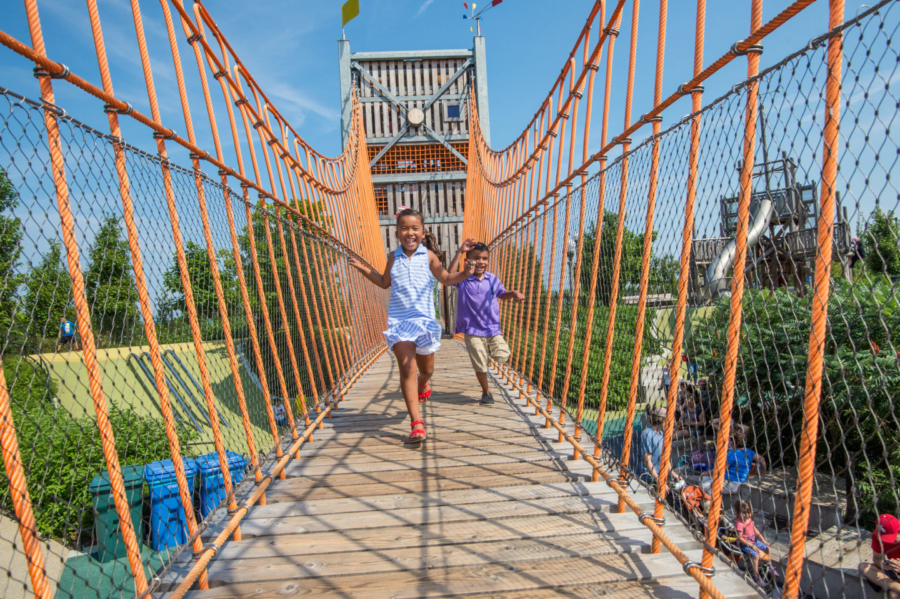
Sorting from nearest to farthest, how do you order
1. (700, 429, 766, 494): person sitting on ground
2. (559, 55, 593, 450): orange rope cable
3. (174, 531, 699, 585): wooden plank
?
(174, 531, 699, 585): wooden plank < (700, 429, 766, 494): person sitting on ground < (559, 55, 593, 450): orange rope cable

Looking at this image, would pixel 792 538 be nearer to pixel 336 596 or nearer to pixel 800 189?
pixel 800 189

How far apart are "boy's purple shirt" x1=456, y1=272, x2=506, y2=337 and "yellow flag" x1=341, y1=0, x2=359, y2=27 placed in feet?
25.9

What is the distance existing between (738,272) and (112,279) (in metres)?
1.56

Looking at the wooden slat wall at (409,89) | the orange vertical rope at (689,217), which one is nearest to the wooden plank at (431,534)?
the orange vertical rope at (689,217)

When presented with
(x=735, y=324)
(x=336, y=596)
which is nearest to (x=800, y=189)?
(x=735, y=324)

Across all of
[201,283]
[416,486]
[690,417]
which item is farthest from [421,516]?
[690,417]

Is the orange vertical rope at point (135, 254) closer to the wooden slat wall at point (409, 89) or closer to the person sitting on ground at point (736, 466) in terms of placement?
the person sitting on ground at point (736, 466)

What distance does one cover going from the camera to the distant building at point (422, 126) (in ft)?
33.4

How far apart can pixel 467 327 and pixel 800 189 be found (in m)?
2.65

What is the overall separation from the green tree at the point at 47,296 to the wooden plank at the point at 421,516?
914mm

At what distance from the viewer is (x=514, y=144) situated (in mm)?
5199

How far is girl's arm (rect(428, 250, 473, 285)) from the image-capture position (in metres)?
2.89

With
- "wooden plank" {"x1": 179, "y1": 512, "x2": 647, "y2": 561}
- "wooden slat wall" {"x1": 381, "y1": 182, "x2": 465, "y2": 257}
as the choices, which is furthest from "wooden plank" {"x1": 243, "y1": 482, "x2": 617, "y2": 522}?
"wooden slat wall" {"x1": 381, "y1": 182, "x2": 465, "y2": 257}

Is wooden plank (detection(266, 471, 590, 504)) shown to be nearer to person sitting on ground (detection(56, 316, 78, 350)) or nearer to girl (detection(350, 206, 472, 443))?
girl (detection(350, 206, 472, 443))
